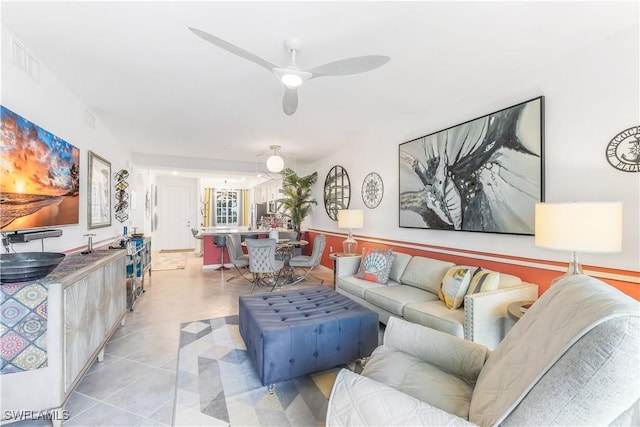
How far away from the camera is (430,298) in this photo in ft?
9.27

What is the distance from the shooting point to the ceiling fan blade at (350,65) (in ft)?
6.06

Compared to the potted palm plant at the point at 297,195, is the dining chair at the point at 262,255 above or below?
below

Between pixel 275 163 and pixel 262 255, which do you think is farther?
pixel 275 163

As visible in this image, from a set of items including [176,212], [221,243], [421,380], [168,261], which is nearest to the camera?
[421,380]

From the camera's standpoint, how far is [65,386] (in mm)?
1659

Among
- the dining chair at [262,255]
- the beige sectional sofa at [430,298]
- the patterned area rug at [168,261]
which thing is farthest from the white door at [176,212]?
the beige sectional sofa at [430,298]

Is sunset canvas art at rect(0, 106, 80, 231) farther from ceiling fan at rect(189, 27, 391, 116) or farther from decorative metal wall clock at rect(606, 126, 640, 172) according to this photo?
decorative metal wall clock at rect(606, 126, 640, 172)

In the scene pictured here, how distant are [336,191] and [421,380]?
4.67 metres

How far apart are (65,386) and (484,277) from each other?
10.1 ft

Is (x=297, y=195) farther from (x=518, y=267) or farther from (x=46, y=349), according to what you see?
(x=46, y=349)

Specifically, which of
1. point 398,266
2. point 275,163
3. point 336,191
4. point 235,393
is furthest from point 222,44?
point 336,191

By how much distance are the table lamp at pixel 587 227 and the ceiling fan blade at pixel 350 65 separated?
1498 millimetres

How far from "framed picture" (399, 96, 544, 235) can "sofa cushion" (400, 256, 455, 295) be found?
47 cm

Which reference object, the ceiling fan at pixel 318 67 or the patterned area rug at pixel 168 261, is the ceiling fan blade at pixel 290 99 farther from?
the patterned area rug at pixel 168 261
